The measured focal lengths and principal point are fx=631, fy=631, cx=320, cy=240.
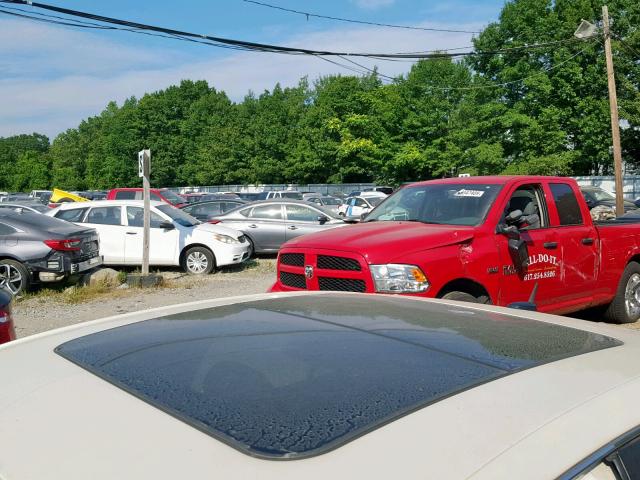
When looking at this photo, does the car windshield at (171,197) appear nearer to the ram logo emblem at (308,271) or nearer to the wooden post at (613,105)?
the wooden post at (613,105)

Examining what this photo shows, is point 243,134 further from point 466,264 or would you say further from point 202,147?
point 466,264

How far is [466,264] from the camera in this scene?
19.0 ft

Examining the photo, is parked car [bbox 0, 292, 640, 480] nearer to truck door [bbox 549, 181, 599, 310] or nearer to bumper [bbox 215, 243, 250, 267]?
truck door [bbox 549, 181, 599, 310]

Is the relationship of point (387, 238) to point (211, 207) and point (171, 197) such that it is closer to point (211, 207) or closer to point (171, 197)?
point (211, 207)

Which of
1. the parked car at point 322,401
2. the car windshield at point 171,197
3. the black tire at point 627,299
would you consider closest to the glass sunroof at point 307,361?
the parked car at point 322,401

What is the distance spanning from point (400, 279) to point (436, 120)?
52932mm

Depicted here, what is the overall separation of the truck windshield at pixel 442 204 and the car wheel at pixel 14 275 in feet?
22.4

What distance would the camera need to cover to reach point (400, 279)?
5.45 m

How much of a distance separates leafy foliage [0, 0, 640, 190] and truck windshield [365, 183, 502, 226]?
3259cm

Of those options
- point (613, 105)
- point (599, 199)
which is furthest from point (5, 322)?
point (599, 199)

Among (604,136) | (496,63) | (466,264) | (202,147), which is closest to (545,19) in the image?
(496,63)

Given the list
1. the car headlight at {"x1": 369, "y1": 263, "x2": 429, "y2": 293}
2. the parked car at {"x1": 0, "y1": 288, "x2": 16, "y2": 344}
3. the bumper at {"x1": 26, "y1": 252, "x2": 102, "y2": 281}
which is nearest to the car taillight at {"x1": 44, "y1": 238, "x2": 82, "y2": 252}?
the bumper at {"x1": 26, "y1": 252, "x2": 102, "y2": 281}

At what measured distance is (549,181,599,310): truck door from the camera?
6.82m

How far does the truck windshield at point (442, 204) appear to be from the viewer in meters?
6.41
